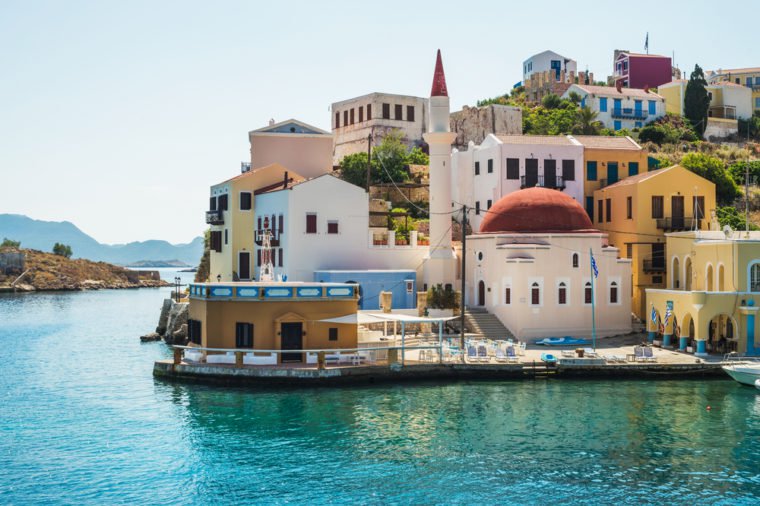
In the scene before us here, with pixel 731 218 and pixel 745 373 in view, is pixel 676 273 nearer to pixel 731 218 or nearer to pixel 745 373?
pixel 745 373

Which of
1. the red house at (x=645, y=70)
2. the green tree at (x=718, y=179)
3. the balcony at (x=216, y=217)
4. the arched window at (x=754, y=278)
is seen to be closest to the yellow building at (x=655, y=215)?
the arched window at (x=754, y=278)

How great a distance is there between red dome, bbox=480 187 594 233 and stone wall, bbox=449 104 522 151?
32019 mm

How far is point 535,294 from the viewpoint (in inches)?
1590

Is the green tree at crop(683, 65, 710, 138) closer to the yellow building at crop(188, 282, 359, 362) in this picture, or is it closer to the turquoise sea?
the turquoise sea

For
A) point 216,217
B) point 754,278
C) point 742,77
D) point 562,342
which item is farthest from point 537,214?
point 742,77

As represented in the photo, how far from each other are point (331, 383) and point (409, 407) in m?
4.38

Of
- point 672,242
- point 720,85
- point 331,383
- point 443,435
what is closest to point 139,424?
point 331,383

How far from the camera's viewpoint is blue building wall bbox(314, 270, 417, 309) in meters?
44.8

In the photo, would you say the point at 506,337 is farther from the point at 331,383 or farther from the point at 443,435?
the point at 443,435

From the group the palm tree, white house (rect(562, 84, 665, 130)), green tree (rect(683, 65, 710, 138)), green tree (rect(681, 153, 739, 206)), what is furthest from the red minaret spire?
green tree (rect(683, 65, 710, 138))

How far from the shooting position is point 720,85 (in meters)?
86.5

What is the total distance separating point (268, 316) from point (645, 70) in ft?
245

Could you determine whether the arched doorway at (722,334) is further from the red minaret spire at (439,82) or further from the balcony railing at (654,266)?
the red minaret spire at (439,82)

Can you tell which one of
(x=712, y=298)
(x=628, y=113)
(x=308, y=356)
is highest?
(x=628, y=113)
